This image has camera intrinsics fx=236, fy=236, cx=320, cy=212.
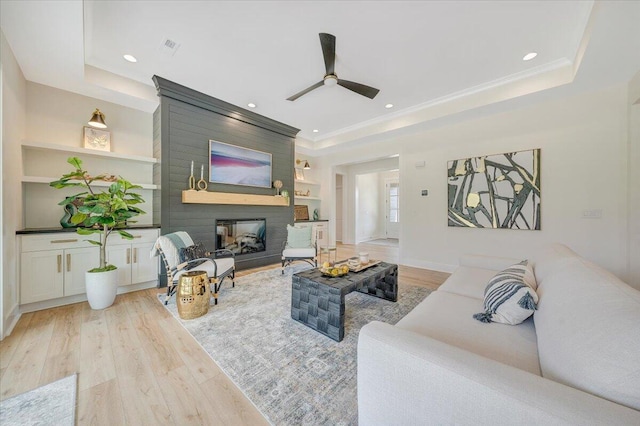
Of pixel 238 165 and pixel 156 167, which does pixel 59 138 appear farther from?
pixel 238 165

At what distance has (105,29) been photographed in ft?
7.84

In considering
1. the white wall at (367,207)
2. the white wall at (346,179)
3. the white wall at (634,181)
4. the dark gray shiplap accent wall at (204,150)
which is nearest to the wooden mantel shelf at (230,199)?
the dark gray shiplap accent wall at (204,150)

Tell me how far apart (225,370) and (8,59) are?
349 cm

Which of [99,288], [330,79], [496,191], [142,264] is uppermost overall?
[330,79]

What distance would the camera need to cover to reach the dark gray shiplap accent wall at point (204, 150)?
3490 millimetres

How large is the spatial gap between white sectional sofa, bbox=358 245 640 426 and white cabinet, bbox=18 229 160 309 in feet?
11.2

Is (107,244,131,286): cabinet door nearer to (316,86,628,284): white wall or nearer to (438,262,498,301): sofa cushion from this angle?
(438,262,498,301): sofa cushion

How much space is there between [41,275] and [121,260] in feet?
2.20

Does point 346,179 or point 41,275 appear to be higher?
point 346,179

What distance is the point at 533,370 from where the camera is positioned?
1.03 m

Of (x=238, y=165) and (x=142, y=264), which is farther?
(x=238, y=165)

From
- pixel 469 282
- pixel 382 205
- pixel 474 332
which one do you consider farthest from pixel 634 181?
pixel 382 205

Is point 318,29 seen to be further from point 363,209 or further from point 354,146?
point 363,209

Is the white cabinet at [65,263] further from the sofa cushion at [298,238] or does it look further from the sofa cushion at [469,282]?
the sofa cushion at [469,282]
